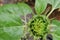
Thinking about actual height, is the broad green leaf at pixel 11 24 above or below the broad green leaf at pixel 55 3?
below

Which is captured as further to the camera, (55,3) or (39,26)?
(55,3)

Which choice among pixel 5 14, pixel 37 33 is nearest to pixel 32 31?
pixel 37 33

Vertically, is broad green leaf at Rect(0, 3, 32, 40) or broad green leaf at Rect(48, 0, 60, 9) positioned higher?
broad green leaf at Rect(48, 0, 60, 9)

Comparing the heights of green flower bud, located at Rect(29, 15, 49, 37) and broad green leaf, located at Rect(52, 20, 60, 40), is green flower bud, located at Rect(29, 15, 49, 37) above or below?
above

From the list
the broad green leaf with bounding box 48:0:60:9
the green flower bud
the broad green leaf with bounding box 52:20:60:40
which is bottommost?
the broad green leaf with bounding box 52:20:60:40

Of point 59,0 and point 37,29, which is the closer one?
point 37,29

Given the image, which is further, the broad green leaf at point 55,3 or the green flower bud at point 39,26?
the broad green leaf at point 55,3

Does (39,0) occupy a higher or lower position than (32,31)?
higher

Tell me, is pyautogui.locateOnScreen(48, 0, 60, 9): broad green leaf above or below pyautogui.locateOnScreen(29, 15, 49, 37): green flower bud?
above

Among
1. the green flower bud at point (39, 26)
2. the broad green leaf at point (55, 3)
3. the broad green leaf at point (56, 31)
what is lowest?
the broad green leaf at point (56, 31)

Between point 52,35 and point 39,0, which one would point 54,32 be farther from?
point 39,0

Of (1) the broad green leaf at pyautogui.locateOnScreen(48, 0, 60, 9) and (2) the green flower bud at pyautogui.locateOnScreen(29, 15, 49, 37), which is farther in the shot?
(1) the broad green leaf at pyautogui.locateOnScreen(48, 0, 60, 9)
